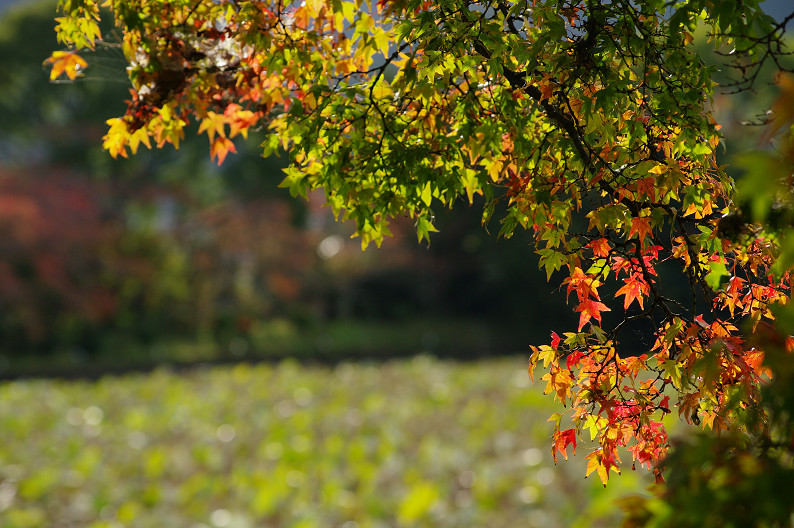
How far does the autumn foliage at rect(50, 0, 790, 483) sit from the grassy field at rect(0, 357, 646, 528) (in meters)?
2.06

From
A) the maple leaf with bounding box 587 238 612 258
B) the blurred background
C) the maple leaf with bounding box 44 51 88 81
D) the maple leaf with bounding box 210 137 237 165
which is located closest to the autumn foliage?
the maple leaf with bounding box 587 238 612 258

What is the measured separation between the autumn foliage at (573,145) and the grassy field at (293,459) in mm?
2062

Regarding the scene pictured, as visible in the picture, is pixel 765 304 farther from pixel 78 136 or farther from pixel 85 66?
pixel 78 136

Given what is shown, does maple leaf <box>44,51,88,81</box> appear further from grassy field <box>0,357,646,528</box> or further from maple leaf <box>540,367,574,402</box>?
grassy field <box>0,357,646,528</box>

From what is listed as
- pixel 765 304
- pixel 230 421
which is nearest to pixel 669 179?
pixel 765 304

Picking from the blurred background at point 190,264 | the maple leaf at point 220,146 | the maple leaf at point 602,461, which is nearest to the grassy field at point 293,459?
the maple leaf at point 602,461

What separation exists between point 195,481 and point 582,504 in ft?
11.0

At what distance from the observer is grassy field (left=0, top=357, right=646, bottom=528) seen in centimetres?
561

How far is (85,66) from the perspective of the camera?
265 centimetres

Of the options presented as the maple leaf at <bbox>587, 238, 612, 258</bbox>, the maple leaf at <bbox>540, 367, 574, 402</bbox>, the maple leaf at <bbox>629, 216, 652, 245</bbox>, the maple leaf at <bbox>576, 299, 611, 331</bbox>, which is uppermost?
the maple leaf at <bbox>629, 216, 652, 245</bbox>

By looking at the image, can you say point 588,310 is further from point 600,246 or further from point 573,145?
point 573,145

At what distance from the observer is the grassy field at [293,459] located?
5609 millimetres

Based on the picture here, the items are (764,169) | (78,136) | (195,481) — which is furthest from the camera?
(78,136)

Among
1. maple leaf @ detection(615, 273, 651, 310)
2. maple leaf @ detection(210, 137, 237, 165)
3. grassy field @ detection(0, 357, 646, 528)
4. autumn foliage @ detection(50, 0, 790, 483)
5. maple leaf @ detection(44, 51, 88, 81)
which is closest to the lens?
autumn foliage @ detection(50, 0, 790, 483)
